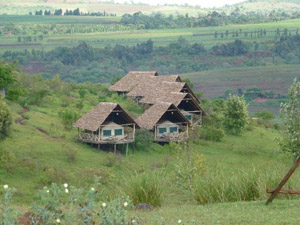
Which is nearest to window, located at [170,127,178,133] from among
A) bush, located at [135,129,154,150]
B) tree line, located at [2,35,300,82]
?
bush, located at [135,129,154,150]

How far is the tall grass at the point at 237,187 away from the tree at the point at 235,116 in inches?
1109

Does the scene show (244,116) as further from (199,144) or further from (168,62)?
→ (168,62)

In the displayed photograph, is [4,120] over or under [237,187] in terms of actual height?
under

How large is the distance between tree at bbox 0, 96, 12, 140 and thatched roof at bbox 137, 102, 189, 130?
10.7 meters

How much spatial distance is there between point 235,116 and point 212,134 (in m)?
3.33

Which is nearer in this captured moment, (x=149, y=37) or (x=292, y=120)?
(x=292, y=120)

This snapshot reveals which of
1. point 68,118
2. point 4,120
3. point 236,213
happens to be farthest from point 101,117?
point 236,213

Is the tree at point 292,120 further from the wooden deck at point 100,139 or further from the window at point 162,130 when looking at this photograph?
the window at point 162,130

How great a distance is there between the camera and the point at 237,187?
591 inches

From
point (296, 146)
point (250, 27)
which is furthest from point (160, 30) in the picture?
point (296, 146)

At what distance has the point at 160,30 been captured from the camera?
184250mm

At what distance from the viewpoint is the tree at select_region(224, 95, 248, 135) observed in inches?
1705

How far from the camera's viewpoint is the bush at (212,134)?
→ 133 ft

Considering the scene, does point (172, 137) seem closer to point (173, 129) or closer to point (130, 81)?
point (173, 129)
